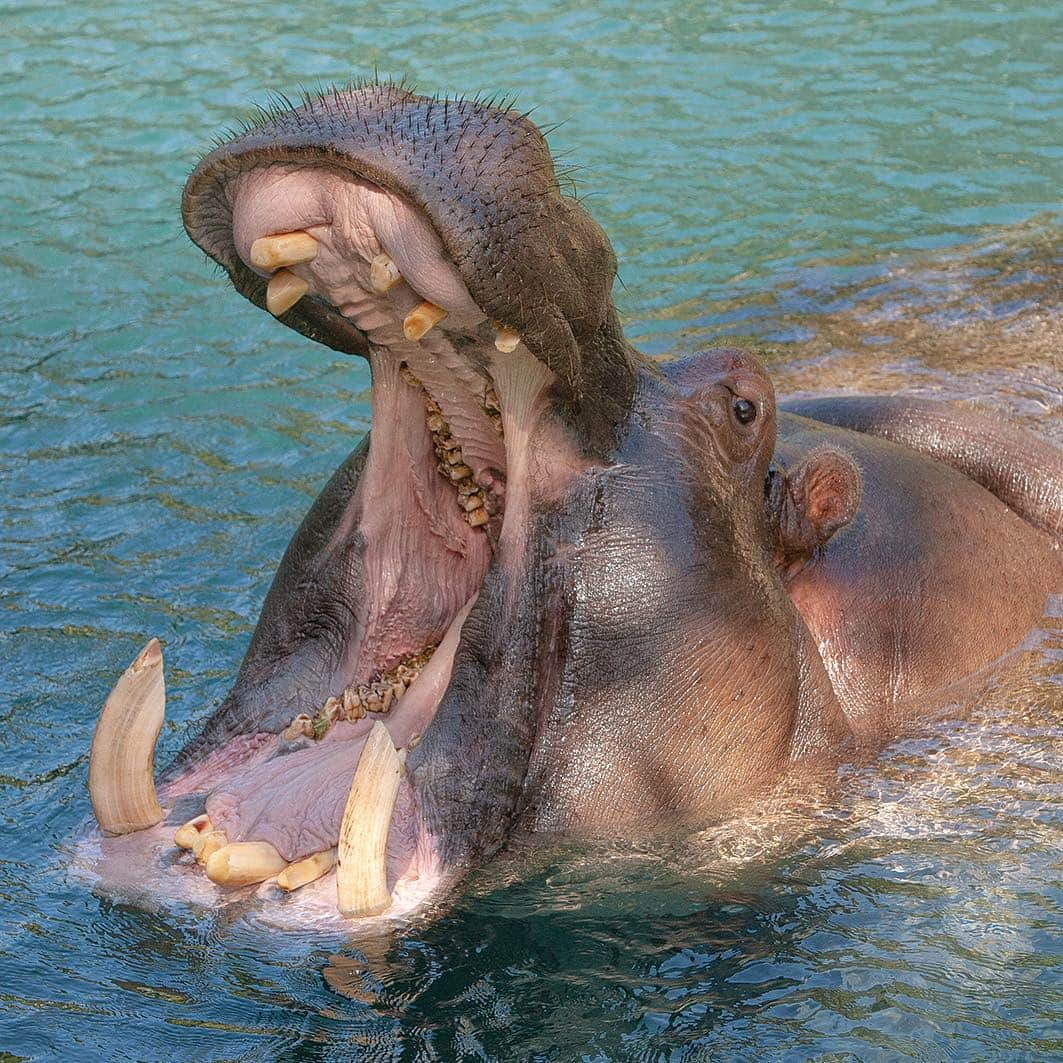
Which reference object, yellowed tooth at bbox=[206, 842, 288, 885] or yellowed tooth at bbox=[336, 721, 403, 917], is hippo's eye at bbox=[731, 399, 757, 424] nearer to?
yellowed tooth at bbox=[336, 721, 403, 917]

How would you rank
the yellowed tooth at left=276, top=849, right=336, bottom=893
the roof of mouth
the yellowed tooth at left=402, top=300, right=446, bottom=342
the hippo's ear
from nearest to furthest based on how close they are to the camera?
the roof of mouth < the yellowed tooth at left=402, top=300, right=446, bottom=342 < the yellowed tooth at left=276, top=849, right=336, bottom=893 < the hippo's ear

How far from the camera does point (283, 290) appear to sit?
357cm

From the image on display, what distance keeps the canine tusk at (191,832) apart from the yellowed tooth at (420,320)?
48.3 inches

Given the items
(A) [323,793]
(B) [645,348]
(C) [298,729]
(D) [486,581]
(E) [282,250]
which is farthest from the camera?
(B) [645,348]

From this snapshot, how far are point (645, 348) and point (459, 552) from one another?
3.67 meters

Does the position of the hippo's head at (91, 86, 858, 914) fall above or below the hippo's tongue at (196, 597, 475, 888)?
above

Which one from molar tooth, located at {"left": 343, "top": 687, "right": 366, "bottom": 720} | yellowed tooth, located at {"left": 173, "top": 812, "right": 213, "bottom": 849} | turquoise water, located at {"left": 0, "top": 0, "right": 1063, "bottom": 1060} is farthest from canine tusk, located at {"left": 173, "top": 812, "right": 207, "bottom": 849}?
molar tooth, located at {"left": 343, "top": 687, "right": 366, "bottom": 720}

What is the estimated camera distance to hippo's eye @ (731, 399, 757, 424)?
13.7ft

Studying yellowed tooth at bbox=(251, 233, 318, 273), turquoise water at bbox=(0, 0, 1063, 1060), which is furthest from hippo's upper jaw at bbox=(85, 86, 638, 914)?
turquoise water at bbox=(0, 0, 1063, 1060)

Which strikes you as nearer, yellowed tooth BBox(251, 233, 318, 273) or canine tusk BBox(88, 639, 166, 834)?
yellowed tooth BBox(251, 233, 318, 273)

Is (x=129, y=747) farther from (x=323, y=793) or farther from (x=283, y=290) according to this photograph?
(x=283, y=290)

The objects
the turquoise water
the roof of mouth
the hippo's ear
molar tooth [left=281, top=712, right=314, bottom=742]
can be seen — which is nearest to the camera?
the roof of mouth

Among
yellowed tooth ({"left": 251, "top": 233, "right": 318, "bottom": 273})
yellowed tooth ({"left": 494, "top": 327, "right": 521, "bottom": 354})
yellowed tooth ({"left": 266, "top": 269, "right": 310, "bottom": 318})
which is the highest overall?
yellowed tooth ({"left": 251, "top": 233, "right": 318, "bottom": 273})

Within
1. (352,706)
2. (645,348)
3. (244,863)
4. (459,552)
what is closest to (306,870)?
(244,863)
